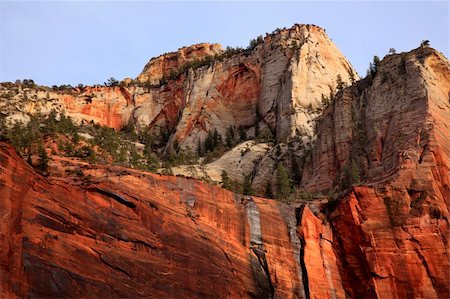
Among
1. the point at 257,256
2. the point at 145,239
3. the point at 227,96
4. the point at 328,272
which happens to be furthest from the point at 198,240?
the point at 227,96

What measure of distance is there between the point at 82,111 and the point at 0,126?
3481cm

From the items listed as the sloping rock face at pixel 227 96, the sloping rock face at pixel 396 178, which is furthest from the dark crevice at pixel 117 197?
the sloping rock face at pixel 227 96

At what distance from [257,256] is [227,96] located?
152 ft

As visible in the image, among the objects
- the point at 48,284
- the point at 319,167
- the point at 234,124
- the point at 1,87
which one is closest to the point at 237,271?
the point at 48,284

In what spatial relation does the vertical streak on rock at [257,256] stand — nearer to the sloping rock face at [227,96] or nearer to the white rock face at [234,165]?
the white rock face at [234,165]

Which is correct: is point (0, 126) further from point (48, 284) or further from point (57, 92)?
point (57, 92)

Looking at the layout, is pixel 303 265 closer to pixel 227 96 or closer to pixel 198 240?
pixel 198 240

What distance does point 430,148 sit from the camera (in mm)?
54812

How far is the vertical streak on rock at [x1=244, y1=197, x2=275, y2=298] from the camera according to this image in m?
47.0

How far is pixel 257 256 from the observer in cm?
4847

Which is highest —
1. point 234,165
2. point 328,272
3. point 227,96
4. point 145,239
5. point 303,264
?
point 227,96

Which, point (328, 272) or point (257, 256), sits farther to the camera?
point (328, 272)

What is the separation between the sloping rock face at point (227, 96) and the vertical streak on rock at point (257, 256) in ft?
89.2

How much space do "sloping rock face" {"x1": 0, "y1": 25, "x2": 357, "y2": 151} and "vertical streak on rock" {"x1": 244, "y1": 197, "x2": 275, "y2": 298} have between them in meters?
27.2
